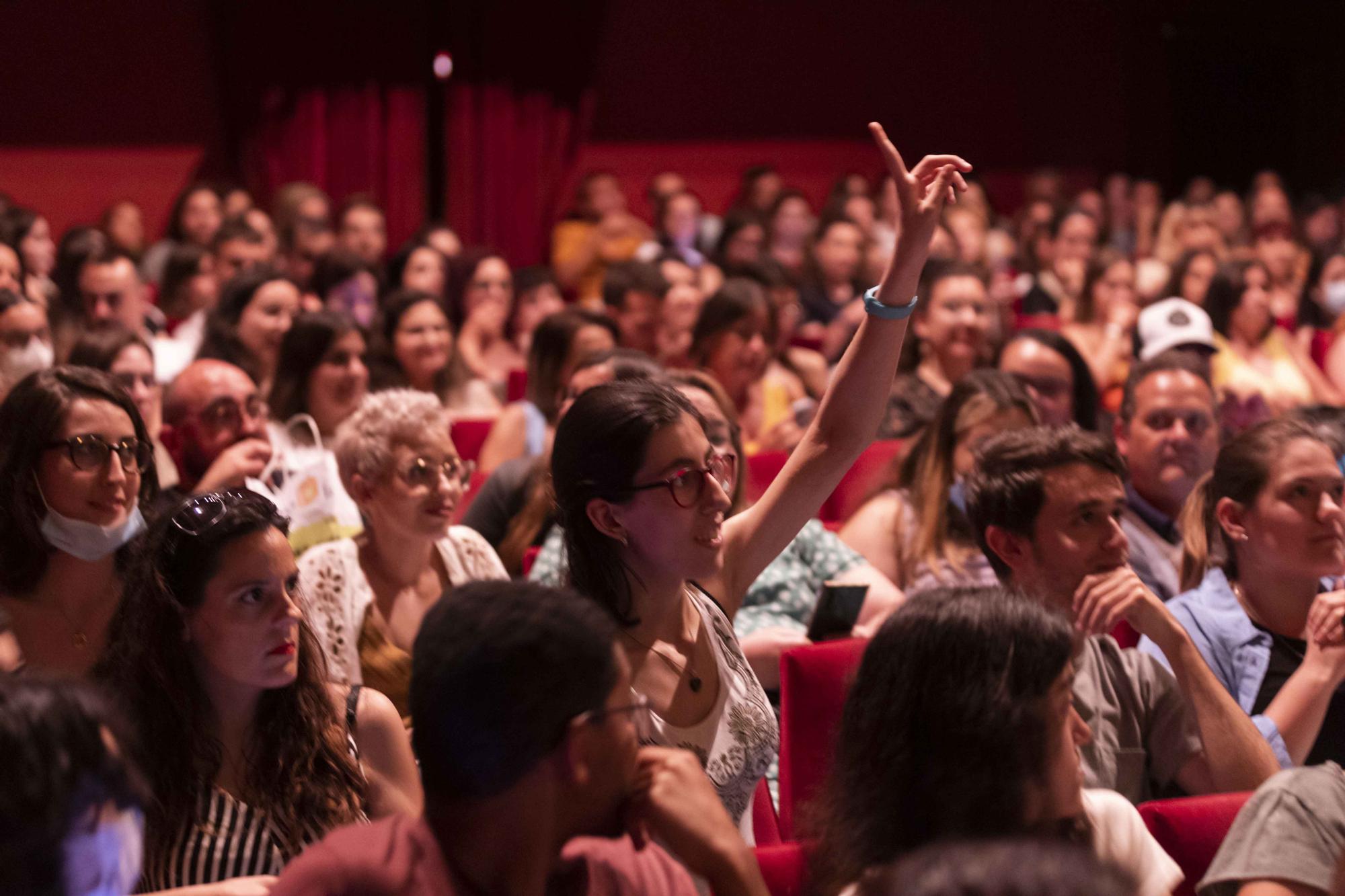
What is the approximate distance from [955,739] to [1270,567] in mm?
1306

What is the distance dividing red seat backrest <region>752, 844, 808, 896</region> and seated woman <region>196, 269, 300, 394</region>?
3275mm

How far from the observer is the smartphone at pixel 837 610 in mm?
2701

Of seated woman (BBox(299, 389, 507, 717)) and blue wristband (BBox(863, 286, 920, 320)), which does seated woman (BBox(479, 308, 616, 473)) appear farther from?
blue wristband (BBox(863, 286, 920, 320))

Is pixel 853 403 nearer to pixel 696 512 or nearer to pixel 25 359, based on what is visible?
pixel 696 512

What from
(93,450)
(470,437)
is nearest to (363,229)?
(470,437)

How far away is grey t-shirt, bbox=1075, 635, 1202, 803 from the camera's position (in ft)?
7.72

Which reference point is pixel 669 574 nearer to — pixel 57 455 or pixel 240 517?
pixel 240 517

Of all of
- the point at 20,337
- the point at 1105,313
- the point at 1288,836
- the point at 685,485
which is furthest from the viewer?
the point at 1105,313

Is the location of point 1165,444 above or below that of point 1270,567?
below

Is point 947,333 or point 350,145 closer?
point 947,333

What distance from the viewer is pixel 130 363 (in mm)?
4043

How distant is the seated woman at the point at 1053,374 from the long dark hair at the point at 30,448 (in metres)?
2.53

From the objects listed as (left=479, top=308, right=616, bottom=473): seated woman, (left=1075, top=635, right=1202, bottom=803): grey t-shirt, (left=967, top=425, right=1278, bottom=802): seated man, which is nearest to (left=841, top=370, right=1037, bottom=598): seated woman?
(left=967, top=425, right=1278, bottom=802): seated man

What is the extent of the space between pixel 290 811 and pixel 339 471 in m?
1.25
